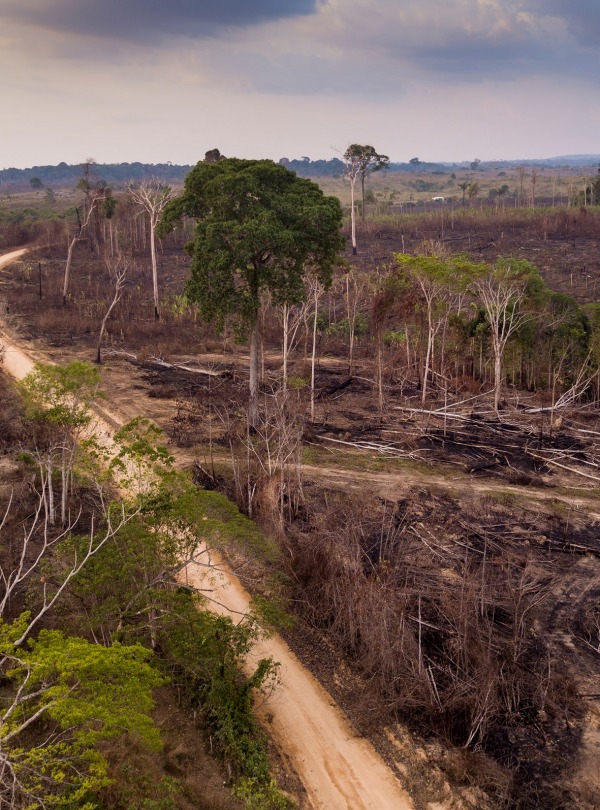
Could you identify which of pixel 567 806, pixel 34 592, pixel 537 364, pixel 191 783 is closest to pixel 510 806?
pixel 567 806

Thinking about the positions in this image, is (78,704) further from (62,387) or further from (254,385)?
(254,385)

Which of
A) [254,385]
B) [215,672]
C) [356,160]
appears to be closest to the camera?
[215,672]

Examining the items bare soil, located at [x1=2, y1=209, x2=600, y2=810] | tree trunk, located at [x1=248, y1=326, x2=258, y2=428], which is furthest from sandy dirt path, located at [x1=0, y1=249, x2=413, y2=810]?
tree trunk, located at [x1=248, y1=326, x2=258, y2=428]

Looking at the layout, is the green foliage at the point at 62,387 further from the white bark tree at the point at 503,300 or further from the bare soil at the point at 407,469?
the white bark tree at the point at 503,300

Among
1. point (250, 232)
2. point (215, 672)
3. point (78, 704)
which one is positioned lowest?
point (215, 672)

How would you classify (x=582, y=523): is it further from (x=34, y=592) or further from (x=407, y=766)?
(x=34, y=592)

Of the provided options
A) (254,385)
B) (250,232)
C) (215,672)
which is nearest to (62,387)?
(250,232)
